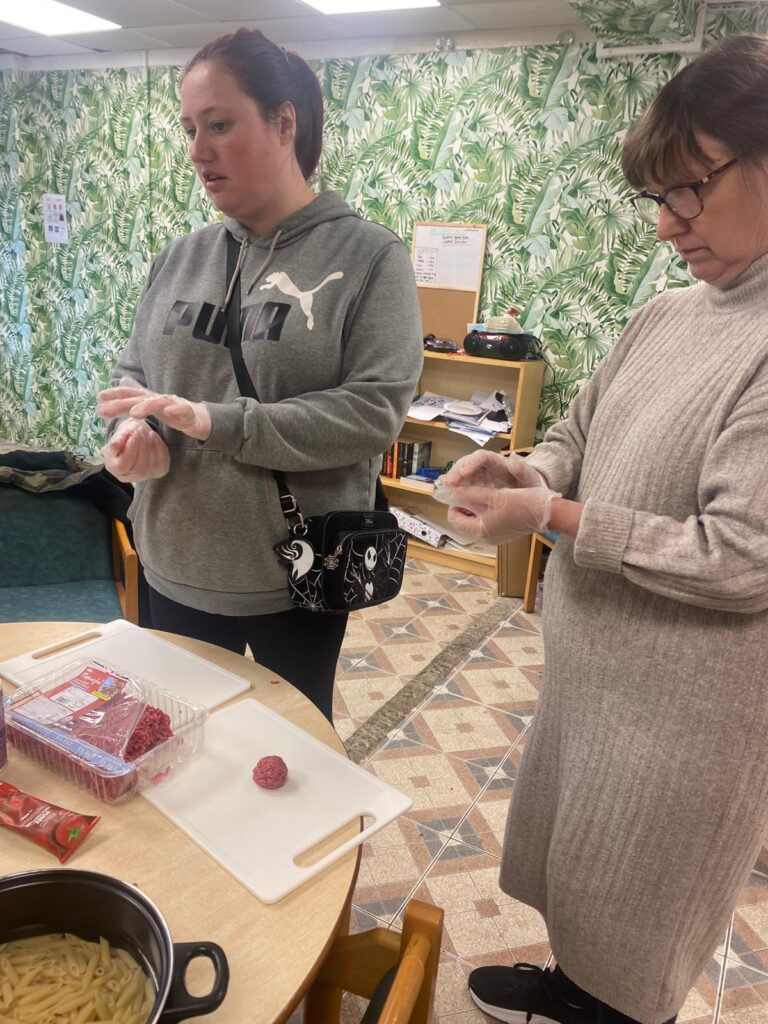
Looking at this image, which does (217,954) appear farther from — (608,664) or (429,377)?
(429,377)

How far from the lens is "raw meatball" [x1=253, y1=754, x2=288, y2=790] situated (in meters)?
0.80

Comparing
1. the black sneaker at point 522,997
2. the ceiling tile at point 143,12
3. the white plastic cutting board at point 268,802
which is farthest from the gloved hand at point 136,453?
the ceiling tile at point 143,12

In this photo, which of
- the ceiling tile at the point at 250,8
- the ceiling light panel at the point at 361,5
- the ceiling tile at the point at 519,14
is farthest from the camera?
the ceiling tile at the point at 250,8

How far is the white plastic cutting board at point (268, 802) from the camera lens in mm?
710

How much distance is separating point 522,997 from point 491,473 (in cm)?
101

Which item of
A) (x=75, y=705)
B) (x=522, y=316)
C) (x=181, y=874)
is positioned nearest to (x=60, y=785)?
(x=75, y=705)

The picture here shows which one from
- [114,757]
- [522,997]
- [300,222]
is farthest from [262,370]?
[522,997]

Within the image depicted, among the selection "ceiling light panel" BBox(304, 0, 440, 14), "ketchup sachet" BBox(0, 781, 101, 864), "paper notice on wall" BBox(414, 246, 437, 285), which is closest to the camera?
"ketchup sachet" BBox(0, 781, 101, 864)

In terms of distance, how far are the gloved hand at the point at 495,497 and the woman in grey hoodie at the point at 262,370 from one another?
21cm

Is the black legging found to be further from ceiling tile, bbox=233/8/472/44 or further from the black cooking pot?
ceiling tile, bbox=233/8/472/44

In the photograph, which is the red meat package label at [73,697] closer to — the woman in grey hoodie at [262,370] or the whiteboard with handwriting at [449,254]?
the woman in grey hoodie at [262,370]

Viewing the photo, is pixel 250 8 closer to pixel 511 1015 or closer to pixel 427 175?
pixel 427 175

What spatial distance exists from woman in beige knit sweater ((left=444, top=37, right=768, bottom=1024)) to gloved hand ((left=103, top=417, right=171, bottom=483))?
491mm

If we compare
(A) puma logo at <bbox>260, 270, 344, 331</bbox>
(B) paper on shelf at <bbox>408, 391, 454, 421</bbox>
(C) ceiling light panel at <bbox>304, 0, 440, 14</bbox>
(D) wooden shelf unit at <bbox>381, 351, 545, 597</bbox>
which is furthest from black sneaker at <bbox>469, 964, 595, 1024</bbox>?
(C) ceiling light panel at <bbox>304, 0, 440, 14</bbox>
